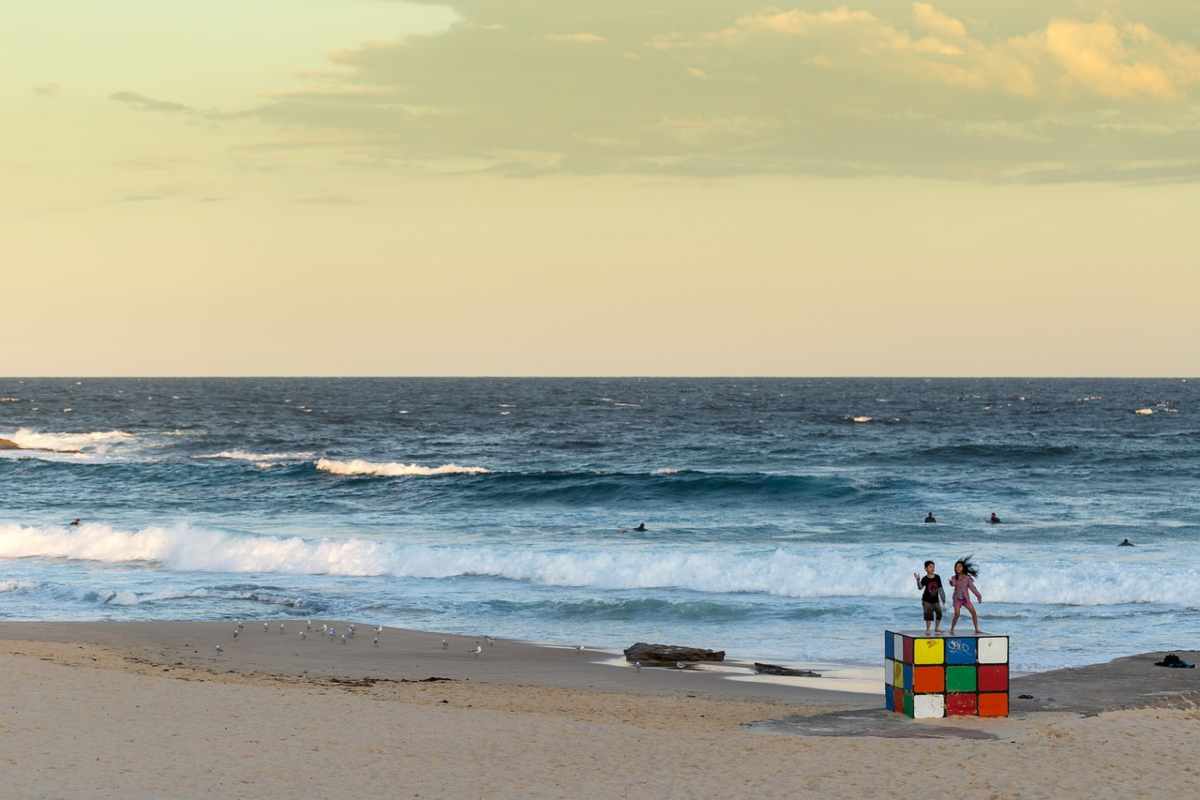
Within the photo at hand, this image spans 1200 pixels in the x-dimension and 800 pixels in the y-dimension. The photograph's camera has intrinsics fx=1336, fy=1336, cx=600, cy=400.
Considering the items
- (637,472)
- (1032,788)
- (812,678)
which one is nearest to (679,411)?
(637,472)

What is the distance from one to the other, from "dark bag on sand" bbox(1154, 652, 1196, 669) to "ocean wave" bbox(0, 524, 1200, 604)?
7.53 metres

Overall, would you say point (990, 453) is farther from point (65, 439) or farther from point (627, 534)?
point (65, 439)

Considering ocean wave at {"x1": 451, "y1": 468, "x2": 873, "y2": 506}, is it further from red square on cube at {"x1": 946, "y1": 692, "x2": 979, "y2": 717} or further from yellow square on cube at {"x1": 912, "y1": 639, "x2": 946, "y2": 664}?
yellow square on cube at {"x1": 912, "y1": 639, "x2": 946, "y2": 664}

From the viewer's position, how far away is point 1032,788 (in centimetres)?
1322

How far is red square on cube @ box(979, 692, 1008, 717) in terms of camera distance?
55.1ft

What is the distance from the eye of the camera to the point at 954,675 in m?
16.8

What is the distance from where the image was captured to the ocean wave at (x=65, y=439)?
73.6 meters

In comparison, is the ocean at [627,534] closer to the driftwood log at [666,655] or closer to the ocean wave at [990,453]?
the ocean wave at [990,453]

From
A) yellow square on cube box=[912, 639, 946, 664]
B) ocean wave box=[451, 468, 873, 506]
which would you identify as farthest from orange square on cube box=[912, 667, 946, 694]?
ocean wave box=[451, 468, 873, 506]

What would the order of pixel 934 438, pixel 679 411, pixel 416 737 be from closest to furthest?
pixel 416 737
pixel 934 438
pixel 679 411

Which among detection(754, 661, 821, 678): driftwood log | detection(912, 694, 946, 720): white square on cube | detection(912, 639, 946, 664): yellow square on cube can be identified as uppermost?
detection(912, 639, 946, 664): yellow square on cube

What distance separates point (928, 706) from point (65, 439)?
241ft

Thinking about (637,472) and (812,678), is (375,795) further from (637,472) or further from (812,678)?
(637,472)

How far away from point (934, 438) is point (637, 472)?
29.6 meters
